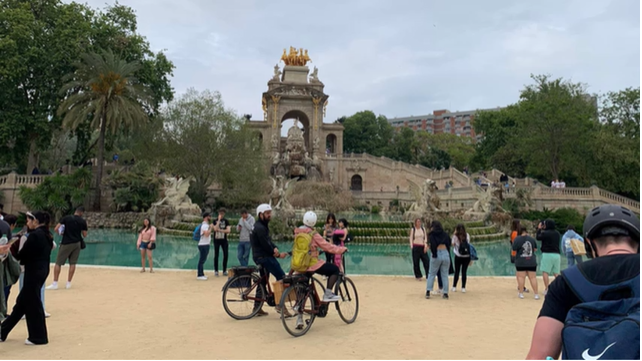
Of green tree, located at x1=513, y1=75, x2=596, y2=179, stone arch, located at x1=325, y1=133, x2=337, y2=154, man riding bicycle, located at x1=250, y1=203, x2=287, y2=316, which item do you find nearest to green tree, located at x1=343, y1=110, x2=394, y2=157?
stone arch, located at x1=325, y1=133, x2=337, y2=154

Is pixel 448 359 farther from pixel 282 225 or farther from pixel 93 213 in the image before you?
pixel 93 213

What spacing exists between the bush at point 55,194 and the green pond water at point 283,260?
6688mm

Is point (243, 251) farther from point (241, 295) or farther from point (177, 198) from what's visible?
point (177, 198)

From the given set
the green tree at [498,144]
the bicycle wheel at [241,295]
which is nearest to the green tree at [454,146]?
the green tree at [498,144]

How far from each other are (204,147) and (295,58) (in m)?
32.9

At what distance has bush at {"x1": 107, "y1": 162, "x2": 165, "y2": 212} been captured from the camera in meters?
27.6

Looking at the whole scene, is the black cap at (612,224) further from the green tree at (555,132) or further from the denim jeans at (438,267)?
the green tree at (555,132)

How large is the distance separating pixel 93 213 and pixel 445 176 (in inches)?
1129

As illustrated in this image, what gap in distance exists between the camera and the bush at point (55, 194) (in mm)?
26656

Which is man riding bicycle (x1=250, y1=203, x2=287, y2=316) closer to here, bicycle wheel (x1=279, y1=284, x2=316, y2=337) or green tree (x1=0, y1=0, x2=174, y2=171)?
bicycle wheel (x1=279, y1=284, x2=316, y2=337)

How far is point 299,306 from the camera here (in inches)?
214

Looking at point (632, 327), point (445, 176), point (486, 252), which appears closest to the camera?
point (632, 327)

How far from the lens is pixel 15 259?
516cm

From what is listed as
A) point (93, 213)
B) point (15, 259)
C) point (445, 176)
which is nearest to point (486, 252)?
point (15, 259)
